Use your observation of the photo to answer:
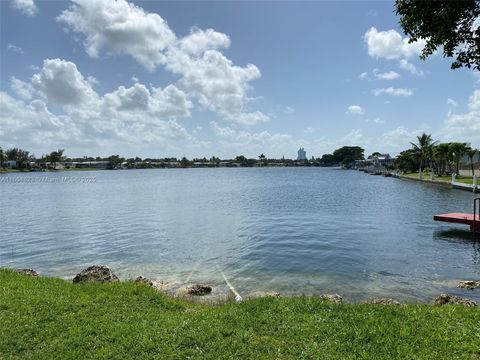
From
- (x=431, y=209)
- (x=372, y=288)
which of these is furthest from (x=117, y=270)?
(x=431, y=209)

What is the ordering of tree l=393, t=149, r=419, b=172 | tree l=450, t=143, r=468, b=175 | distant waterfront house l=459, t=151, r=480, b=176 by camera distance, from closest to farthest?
tree l=450, t=143, r=468, b=175 → distant waterfront house l=459, t=151, r=480, b=176 → tree l=393, t=149, r=419, b=172

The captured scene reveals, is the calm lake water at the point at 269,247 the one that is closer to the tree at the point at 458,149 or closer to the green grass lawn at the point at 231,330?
the green grass lawn at the point at 231,330

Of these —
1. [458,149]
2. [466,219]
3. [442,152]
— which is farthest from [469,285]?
[442,152]

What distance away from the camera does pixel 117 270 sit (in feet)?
62.9

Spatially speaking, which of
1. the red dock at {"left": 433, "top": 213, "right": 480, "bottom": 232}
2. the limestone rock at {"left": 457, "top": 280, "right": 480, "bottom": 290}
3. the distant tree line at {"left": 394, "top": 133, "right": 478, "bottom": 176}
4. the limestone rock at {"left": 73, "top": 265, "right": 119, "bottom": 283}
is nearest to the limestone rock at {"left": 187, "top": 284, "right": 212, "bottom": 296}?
the limestone rock at {"left": 73, "top": 265, "right": 119, "bottom": 283}

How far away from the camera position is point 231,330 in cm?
795

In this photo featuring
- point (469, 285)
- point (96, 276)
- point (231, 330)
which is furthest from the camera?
point (469, 285)

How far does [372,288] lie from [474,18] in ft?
35.5

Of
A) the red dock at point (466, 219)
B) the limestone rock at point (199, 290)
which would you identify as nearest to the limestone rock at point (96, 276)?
the limestone rock at point (199, 290)

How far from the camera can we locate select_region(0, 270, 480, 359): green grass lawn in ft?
22.7

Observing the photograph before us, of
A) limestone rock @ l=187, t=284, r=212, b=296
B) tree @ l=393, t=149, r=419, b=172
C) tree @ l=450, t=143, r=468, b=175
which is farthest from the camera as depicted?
tree @ l=393, t=149, r=419, b=172

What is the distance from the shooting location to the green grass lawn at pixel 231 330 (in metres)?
6.93

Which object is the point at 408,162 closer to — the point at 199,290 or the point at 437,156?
the point at 437,156

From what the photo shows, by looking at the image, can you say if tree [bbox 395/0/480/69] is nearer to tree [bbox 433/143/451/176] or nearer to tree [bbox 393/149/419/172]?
tree [bbox 433/143/451/176]
